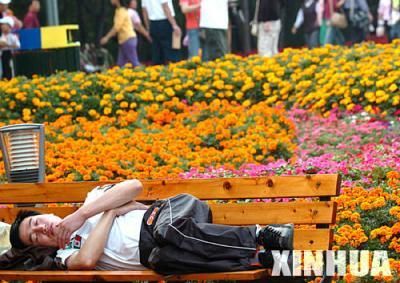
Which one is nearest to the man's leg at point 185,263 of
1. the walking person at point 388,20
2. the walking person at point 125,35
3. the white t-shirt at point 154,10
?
the white t-shirt at point 154,10

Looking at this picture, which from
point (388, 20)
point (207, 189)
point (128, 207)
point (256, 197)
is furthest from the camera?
point (388, 20)

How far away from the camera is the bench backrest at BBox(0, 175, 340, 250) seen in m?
6.59

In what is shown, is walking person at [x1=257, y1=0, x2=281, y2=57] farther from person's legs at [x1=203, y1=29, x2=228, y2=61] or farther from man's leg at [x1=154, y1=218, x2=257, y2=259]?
man's leg at [x1=154, y1=218, x2=257, y2=259]

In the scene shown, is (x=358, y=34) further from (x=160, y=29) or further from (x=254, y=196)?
(x=254, y=196)

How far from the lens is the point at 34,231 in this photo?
→ 635cm

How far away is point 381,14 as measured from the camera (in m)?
22.2

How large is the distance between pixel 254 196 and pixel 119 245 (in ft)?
2.96

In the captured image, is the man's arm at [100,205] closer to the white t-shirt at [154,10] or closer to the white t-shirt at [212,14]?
the white t-shirt at [212,14]

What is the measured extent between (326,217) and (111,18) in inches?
699

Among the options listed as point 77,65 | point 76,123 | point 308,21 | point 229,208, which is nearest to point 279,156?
point 76,123

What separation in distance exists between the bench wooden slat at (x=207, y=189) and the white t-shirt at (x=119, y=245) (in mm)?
520

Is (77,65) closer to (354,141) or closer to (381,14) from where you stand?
(354,141)

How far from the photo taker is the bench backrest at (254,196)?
659cm

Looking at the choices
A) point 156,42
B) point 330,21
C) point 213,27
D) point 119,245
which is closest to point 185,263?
point 119,245
